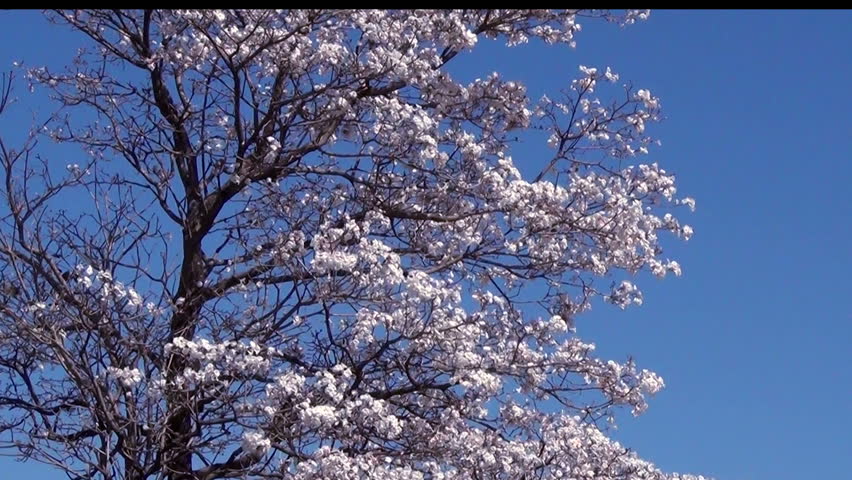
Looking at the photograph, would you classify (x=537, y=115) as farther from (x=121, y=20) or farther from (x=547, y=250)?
(x=121, y=20)

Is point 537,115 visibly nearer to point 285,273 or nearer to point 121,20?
point 285,273

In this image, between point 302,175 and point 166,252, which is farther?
point 302,175

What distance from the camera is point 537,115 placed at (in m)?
10.7

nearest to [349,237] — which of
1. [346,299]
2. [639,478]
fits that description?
[346,299]

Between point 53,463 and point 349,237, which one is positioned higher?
point 349,237

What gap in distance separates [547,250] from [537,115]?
55.7 inches

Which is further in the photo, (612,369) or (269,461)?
(612,369)

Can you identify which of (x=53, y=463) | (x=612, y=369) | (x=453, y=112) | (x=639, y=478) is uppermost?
(x=453, y=112)
